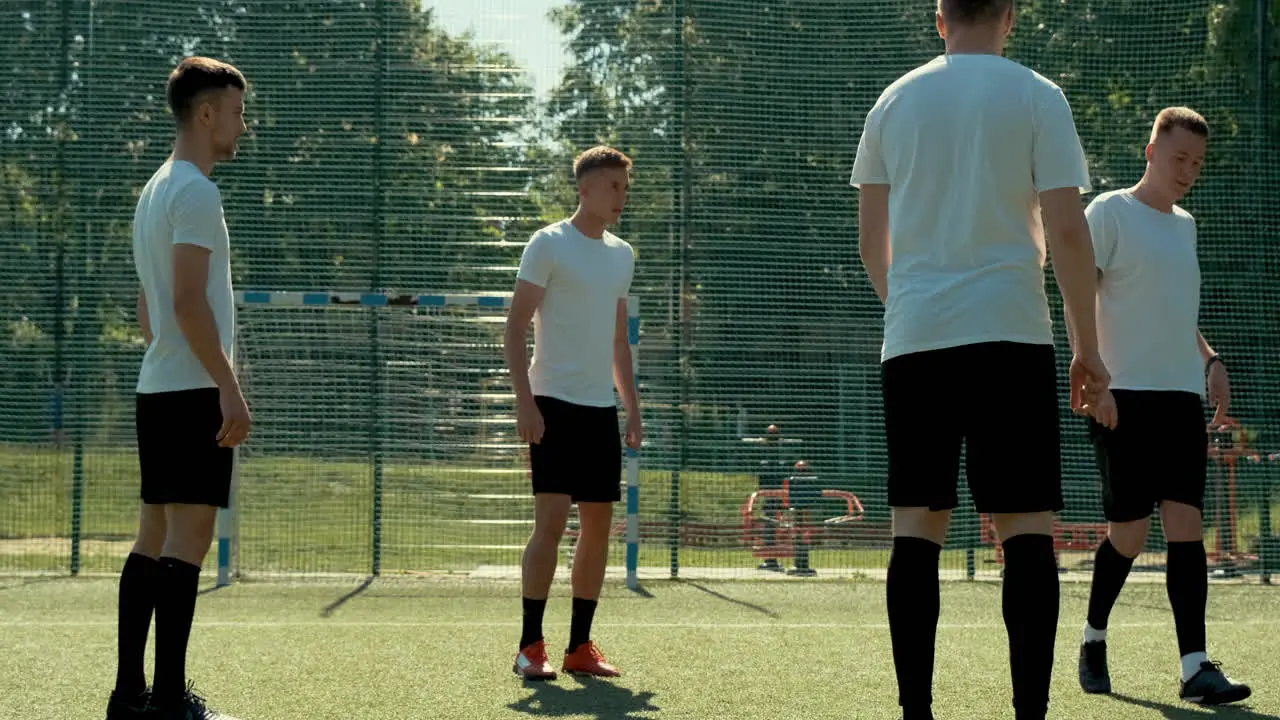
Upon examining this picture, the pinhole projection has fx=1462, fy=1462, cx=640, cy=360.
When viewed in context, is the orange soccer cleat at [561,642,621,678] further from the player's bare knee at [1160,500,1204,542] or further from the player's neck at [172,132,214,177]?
the player's neck at [172,132,214,177]

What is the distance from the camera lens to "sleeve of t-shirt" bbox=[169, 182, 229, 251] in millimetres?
3520

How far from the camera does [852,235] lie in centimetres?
866

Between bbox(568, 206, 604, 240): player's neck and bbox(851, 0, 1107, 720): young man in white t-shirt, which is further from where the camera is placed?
bbox(568, 206, 604, 240): player's neck

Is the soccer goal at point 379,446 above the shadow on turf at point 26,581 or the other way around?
above

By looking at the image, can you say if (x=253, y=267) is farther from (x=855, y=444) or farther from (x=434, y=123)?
(x=855, y=444)

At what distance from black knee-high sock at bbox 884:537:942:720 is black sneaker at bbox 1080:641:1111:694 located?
173 centimetres

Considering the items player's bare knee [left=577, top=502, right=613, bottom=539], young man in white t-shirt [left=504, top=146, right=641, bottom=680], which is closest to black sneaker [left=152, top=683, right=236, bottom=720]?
young man in white t-shirt [left=504, top=146, right=641, bottom=680]

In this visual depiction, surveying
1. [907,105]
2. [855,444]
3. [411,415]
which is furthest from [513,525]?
[907,105]

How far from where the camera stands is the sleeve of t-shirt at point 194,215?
3.52 m

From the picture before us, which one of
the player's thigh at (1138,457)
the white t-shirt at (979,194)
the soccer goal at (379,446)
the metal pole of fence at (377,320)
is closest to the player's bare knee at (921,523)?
the white t-shirt at (979,194)

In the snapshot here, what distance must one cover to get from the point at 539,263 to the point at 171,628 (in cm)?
179

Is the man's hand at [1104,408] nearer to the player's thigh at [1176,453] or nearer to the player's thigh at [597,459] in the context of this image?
the player's thigh at [1176,453]

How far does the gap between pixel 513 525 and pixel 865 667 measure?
3428mm

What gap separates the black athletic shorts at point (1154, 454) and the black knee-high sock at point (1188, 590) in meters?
0.14
